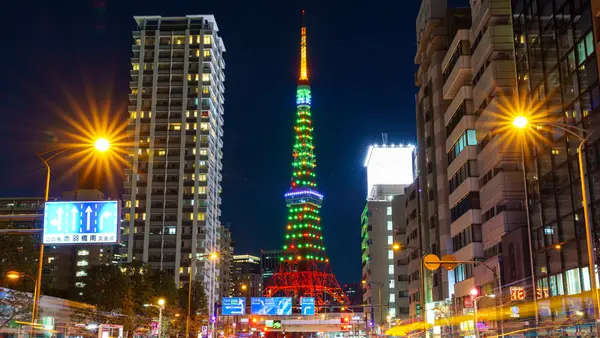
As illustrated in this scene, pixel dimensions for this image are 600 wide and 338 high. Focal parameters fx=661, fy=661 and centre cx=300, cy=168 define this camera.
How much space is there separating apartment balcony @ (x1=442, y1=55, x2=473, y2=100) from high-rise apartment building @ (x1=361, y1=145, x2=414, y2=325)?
5821cm

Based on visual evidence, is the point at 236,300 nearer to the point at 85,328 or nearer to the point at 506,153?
the point at 85,328

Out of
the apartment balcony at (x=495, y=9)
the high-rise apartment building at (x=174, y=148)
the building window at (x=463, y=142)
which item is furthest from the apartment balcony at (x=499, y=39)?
the high-rise apartment building at (x=174, y=148)

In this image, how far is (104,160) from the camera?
180 m

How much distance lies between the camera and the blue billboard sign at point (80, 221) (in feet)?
92.4

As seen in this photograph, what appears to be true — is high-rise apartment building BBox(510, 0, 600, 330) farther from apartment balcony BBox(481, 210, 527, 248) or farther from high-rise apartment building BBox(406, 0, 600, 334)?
apartment balcony BBox(481, 210, 527, 248)

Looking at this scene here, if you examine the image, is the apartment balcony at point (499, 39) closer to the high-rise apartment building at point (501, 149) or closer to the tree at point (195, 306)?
the high-rise apartment building at point (501, 149)

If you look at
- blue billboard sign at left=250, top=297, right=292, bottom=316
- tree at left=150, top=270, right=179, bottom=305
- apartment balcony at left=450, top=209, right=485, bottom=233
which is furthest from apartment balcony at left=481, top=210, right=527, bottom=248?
tree at left=150, top=270, right=179, bottom=305

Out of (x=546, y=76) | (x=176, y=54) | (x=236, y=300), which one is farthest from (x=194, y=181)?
(x=546, y=76)

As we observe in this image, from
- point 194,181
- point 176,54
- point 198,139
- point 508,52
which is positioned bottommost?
point 508,52

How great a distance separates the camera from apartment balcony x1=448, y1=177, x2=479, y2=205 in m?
66.4

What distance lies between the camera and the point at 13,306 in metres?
51.5

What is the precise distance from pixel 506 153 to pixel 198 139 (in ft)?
374

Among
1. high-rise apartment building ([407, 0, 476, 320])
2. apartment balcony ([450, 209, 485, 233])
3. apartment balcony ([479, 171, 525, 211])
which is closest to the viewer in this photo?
apartment balcony ([479, 171, 525, 211])

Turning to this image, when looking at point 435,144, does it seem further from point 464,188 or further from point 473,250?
point 473,250
